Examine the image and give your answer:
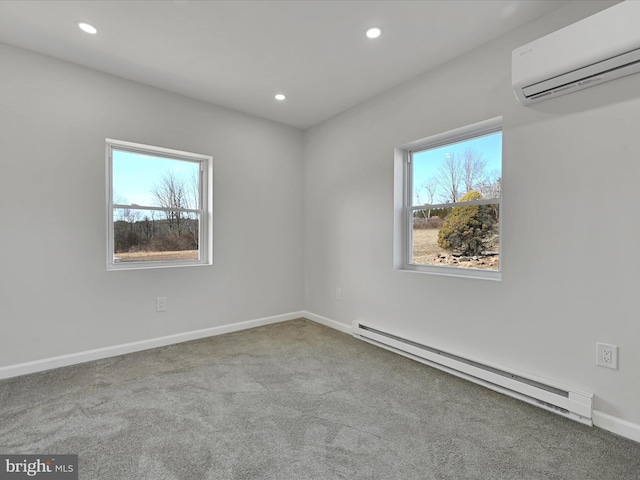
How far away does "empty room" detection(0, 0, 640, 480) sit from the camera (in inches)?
66.4

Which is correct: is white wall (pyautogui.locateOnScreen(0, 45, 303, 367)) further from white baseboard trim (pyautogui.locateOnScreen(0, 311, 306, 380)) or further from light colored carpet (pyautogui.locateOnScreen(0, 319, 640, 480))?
light colored carpet (pyautogui.locateOnScreen(0, 319, 640, 480))

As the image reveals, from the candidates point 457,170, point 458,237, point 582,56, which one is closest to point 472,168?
point 457,170

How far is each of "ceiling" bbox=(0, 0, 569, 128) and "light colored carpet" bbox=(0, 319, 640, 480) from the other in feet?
8.42

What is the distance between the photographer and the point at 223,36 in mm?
2271

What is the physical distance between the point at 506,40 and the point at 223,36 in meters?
2.05

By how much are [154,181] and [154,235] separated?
56cm

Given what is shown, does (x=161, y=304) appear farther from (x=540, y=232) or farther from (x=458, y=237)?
(x=540, y=232)

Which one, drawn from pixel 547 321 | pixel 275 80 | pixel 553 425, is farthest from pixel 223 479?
pixel 275 80

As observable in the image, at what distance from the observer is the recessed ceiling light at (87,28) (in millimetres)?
2154

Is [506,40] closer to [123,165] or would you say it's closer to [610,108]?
[610,108]

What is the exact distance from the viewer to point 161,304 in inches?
122

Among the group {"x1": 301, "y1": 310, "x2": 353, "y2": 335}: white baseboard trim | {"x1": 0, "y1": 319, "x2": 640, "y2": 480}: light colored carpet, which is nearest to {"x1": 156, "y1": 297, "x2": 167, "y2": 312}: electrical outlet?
{"x1": 0, "y1": 319, "x2": 640, "y2": 480}: light colored carpet

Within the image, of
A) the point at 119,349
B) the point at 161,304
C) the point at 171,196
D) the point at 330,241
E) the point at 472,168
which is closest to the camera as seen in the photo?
the point at 472,168

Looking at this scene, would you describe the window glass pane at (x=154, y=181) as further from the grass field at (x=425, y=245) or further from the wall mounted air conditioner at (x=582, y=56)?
the wall mounted air conditioner at (x=582, y=56)
